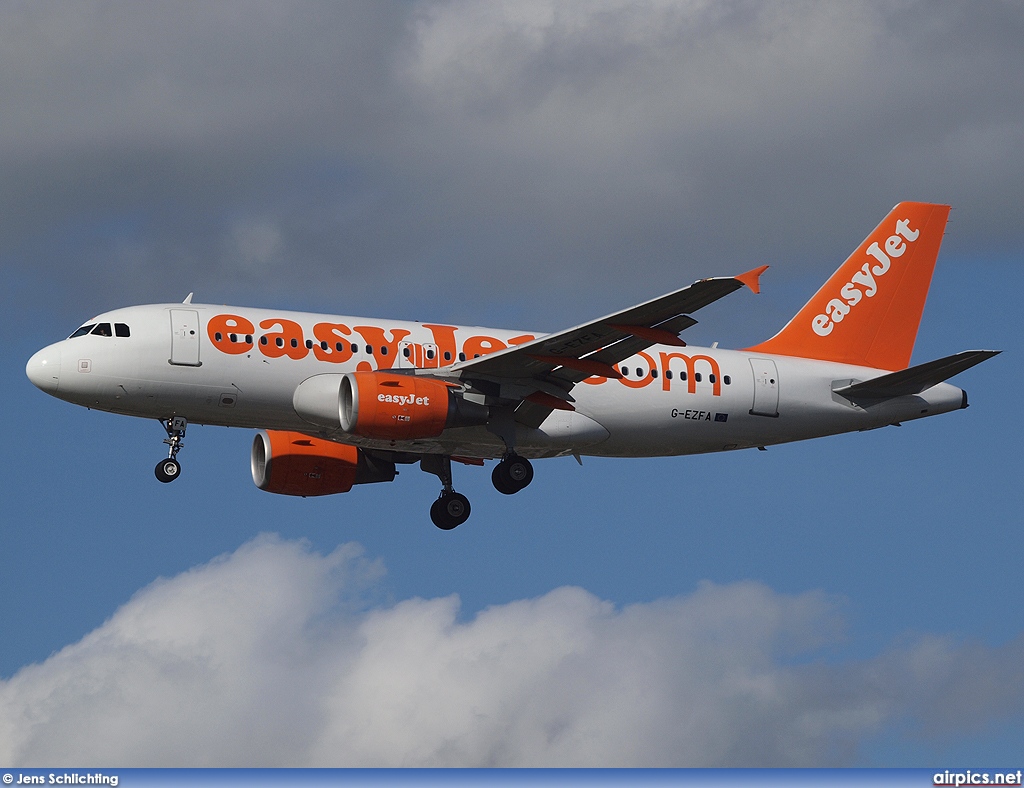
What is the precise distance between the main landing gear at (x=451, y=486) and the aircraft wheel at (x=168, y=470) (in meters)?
7.58

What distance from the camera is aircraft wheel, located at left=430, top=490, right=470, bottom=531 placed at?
4722 cm

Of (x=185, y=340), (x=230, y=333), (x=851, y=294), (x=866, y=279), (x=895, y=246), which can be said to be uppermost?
(x=895, y=246)

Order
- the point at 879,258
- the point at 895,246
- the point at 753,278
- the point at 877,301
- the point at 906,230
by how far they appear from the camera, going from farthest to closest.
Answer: the point at 906,230 → the point at 895,246 → the point at 879,258 → the point at 877,301 → the point at 753,278

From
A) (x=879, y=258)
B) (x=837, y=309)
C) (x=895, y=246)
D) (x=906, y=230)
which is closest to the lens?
(x=837, y=309)

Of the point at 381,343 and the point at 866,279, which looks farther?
the point at 866,279

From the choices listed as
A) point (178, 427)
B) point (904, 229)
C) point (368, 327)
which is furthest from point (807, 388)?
point (178, 427)

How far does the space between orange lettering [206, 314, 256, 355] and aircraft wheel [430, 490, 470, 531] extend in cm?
791

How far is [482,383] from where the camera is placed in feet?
143

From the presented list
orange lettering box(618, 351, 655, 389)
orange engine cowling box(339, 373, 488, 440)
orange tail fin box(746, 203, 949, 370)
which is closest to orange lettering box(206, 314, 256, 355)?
orange engine cowling box(339, 373, 488, 440)

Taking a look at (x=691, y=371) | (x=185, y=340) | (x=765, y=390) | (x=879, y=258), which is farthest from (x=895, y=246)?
(x=185, y=340)

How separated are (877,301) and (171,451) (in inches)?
842

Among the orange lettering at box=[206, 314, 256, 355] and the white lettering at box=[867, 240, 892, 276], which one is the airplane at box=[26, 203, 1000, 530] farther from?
the white lettering at box=[867, 240, 892, 276]

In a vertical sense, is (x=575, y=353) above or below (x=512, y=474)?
above

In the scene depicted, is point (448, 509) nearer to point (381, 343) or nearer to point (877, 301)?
point (381, 343)
